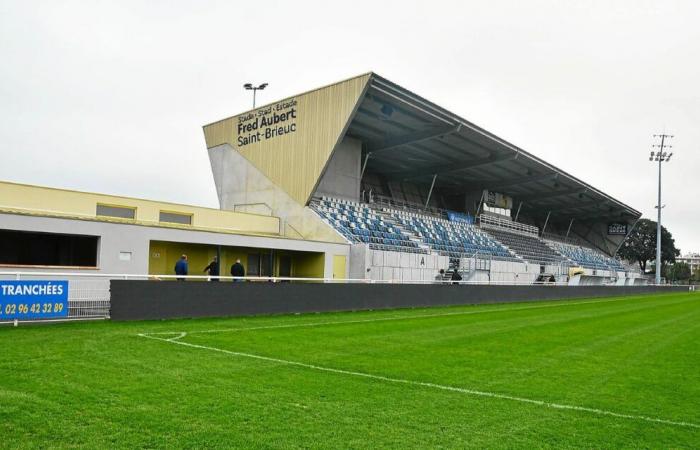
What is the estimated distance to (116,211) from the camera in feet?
87.7

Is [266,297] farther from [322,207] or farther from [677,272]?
[677,272]

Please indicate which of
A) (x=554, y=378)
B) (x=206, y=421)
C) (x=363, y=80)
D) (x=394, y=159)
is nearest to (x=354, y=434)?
(x=206, y=421)

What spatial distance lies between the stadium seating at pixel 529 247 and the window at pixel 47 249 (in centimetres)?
3643

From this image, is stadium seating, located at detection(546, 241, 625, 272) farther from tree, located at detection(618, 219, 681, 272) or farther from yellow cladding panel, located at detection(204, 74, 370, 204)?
yellow cladding panel, located at detection(204, 74, 370, 204)

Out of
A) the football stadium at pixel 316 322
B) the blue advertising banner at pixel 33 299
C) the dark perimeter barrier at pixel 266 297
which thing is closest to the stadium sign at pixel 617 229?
the football stadium at pixel 316 322

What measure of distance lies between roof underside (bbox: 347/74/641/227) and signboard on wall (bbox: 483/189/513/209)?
0.61 m

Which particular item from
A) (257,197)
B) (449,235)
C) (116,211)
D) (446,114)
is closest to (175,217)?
(116,211)

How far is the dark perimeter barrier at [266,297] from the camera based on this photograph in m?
15.3

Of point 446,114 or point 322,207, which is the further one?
point 446,114

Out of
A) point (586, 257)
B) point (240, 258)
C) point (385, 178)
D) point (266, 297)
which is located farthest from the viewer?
point (586, 257)

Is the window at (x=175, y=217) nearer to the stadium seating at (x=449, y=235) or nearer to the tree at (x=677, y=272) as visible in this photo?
the stadium seating at (x=449, y=235)

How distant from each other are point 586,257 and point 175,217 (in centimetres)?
5557

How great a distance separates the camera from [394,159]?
4200 cm

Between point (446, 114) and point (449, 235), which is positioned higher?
point (446, 114)
